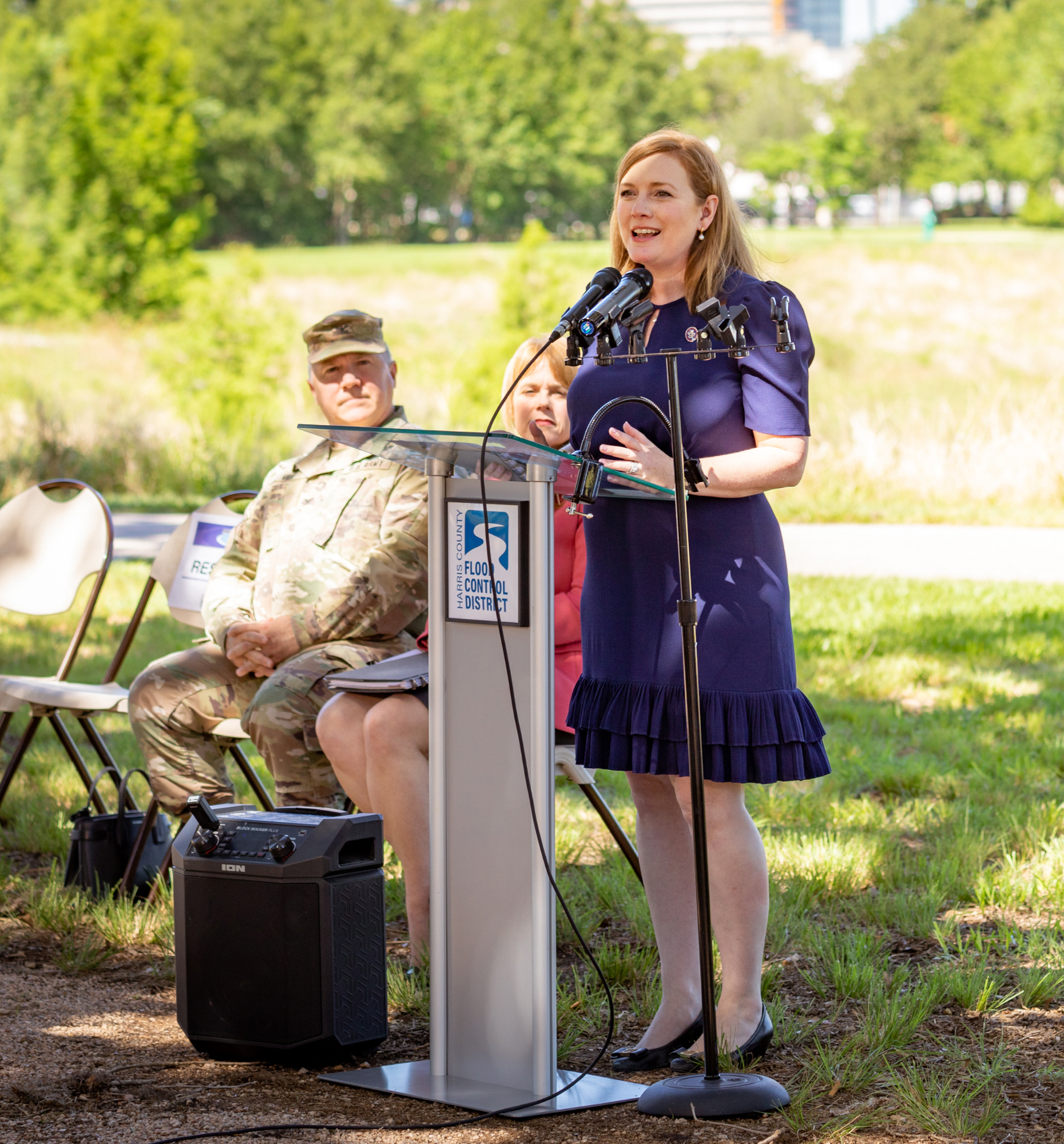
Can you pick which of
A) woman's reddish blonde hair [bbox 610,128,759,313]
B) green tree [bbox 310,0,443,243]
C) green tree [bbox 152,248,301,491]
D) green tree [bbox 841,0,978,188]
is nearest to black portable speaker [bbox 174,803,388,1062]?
woman's reddish blonde hair [bbox 610,128,759,313]

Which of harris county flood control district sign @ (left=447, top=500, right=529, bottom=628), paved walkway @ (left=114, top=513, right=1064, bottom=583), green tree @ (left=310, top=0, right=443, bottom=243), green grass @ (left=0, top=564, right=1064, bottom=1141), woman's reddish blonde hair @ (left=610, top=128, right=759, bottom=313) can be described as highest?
green tree @ (left=310, top=0, right=443, bottom=243)

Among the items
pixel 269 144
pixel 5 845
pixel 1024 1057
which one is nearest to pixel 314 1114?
pixel 1024 1057

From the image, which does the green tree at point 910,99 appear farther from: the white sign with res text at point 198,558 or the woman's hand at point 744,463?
the woman's hand at point 744,463

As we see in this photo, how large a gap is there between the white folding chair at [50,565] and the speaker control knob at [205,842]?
1.60 m

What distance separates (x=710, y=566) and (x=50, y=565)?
2.99 meters

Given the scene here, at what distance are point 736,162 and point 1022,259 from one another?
36.0m

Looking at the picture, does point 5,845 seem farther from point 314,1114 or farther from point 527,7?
point 527,7

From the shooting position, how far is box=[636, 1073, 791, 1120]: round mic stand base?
2.64 meters

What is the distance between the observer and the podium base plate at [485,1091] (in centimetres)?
271

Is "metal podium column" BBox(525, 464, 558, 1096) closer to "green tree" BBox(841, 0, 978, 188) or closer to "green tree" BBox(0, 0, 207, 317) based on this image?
"green tree" BBox(0, 0, 207, 317)

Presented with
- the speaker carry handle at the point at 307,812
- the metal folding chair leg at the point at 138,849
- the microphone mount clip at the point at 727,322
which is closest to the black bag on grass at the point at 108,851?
the metal folding chair leg at the point at 138,849

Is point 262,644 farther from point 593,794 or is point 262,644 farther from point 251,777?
point 593,794

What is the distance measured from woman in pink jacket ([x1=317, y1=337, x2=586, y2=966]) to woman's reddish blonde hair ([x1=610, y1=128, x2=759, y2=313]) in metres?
0.77

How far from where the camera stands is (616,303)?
243 cm
